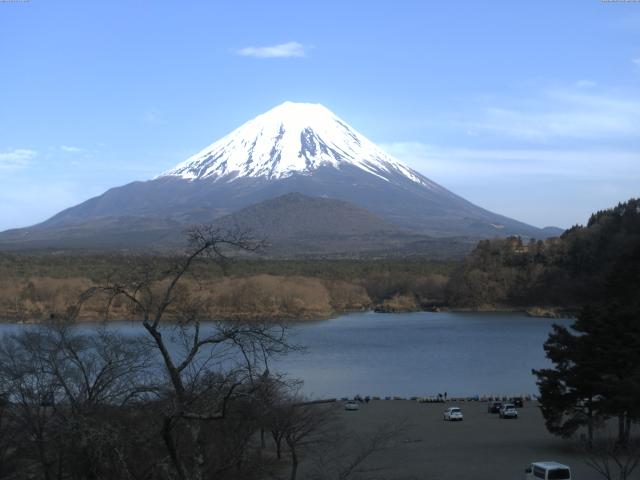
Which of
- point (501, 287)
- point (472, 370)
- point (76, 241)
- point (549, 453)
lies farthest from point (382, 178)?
point (549, 453)

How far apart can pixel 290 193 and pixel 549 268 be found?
85.3 m

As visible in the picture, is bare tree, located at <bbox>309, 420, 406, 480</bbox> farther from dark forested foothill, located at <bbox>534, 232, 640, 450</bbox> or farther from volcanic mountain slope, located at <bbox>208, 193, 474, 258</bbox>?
volcanic mountain slope, located at <bbox>208, 193, 474, 258</bbox>

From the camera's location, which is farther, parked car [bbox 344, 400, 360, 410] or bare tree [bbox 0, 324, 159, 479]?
parked car [bbox 344, 400, 360, 410]

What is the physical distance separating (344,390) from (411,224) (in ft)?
389

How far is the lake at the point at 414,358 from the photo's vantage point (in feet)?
76.0

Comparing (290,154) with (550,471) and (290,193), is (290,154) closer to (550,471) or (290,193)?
(290,193)

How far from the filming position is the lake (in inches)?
912

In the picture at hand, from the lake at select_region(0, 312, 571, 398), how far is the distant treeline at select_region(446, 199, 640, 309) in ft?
35.7

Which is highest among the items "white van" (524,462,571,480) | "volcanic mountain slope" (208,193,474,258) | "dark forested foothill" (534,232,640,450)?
"volcanic mountain slope" (208,193,474,258)

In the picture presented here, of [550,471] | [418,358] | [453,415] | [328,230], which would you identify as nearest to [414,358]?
[418,358]

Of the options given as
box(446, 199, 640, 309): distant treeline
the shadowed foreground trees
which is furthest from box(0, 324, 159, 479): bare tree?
box(446, 199, 640, 309): distant treeline

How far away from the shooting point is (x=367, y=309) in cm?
5841

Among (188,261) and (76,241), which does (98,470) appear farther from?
(76,241)

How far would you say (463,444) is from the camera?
1427cm
